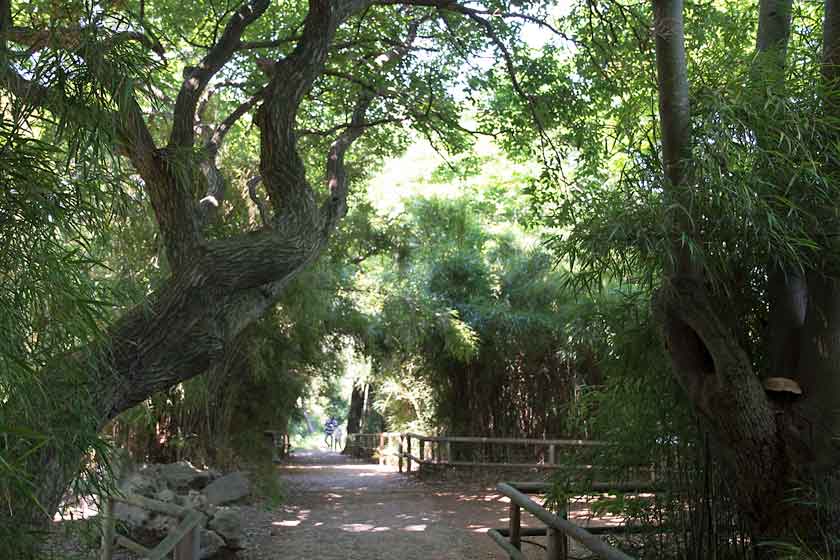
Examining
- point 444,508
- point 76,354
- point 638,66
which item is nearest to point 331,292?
point 444,508

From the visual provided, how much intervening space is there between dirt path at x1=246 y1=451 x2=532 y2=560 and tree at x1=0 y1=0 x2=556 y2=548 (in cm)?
272

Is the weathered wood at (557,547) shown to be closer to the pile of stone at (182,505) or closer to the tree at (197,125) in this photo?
the tree at (197,125)

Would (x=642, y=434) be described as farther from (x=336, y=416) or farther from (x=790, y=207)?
(x=336, y=416)

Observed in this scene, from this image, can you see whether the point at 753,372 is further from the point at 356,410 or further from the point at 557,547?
the point at 356,410

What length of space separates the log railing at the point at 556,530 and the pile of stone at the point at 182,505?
2.12 meters

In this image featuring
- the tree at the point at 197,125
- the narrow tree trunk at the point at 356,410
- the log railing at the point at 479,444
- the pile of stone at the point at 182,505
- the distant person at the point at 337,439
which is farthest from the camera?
the distant person at the point at 337,439

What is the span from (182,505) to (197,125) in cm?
299

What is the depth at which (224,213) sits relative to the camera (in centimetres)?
782

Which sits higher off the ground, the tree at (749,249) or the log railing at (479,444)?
the tree at (749,249)

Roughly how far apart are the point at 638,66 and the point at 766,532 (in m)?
3.39

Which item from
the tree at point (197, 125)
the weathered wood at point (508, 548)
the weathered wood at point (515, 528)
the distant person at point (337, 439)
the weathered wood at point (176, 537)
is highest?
the tree at point (197, 125)

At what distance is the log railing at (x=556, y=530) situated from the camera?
312 cm

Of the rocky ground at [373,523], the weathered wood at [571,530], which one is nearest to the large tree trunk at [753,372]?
the weathered wood at [571,530]

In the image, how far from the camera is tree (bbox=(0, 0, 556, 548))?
8.13 feet
